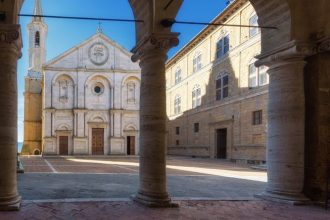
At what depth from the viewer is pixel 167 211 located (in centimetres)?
730

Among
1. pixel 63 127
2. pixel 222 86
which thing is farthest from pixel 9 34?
pixel 63 127

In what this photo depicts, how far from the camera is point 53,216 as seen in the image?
6602 millimetres

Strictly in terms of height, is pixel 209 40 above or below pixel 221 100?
above

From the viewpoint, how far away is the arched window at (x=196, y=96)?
3978 cm

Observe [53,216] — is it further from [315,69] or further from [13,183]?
[315,69]

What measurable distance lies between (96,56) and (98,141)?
958 cm

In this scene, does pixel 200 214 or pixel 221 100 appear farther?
pixel 221 100

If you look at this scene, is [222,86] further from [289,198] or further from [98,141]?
[289,198]

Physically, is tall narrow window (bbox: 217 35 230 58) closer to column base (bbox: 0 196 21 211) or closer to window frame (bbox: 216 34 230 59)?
window frame (bbox: 216 34 230 59)

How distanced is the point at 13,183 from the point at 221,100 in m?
28.1

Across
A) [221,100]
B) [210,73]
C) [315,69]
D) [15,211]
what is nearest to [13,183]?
[15,211]

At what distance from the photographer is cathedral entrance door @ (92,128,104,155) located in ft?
139

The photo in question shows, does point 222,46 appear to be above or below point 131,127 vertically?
above

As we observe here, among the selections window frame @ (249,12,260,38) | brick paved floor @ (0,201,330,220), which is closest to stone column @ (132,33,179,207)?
brick paved floor @ (0,201,330,220)
